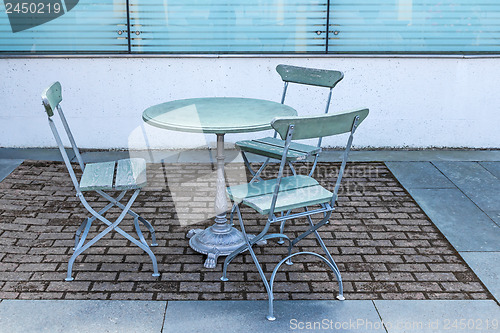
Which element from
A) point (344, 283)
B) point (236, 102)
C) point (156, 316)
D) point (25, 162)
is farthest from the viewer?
point (25, 162)

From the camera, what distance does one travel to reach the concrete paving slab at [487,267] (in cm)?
391

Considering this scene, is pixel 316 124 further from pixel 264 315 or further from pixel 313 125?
pixel 264 315

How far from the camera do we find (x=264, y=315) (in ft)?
11.6

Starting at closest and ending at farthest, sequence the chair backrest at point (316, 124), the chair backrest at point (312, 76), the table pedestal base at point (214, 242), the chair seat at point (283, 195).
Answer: the chair backrest at point (316, 124)
the chair seat at point (283, 195)
the table pedestal base at point (214, 242)
the chair backrest at point (312, 76)

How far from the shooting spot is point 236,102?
482 cm

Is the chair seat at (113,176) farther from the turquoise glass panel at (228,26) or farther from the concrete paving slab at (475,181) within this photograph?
the concrete paving slab at (475,181)

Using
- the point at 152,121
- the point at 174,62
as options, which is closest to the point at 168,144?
the point at 174,62

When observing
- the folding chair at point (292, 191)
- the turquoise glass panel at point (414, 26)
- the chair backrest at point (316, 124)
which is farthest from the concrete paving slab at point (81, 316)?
the turquoise glass panel at point (414, 26)

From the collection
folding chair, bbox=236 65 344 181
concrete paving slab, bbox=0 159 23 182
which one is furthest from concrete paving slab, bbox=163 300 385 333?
concrete paving slab, bbox=0 159 23 182

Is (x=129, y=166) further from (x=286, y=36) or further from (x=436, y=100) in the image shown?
(x=436, y=100)

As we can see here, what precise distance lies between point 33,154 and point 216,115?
350 cm

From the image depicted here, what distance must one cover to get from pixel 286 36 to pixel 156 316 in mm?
4360

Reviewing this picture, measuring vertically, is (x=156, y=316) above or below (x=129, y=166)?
below

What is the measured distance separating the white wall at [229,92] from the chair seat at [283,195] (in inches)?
124
